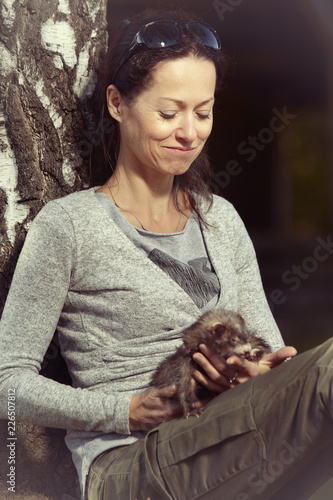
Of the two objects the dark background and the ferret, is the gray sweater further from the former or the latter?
the dark background

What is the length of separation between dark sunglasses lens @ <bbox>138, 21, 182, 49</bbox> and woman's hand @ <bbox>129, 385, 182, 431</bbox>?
1379 mm

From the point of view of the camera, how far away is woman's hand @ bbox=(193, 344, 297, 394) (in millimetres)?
2453

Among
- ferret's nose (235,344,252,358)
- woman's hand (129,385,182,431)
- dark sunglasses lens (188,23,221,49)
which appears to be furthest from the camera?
dark sunglasses lens (188,23,221,49)

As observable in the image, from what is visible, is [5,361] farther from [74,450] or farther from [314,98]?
[314,98]

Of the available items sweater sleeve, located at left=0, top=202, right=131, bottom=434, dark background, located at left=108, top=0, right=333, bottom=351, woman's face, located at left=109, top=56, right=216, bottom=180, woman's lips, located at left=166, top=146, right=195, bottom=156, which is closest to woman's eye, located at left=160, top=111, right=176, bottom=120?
woman's face, located at left=109, top=56, right=216, bottom=180

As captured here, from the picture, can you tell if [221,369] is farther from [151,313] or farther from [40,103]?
[40,103]

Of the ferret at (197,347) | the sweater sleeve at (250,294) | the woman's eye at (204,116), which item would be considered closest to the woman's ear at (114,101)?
the woman's eye at (204,116)

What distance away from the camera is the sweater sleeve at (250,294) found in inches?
118

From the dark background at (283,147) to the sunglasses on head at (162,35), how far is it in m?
5.21

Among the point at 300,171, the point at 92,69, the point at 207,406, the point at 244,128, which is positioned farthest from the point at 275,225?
the point at 207,406

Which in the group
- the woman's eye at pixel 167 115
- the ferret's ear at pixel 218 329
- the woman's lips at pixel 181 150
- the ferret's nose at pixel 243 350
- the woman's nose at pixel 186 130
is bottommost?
the ferret's nose at pixel 243 350

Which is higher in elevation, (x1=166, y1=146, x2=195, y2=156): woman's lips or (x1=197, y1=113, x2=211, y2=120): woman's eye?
(x1=197, y1=113, x2=211, y2=120): woman's eye

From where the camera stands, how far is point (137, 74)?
108 inches

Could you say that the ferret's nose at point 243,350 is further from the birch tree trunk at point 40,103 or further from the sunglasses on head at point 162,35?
the sunglasses on head at point 162,35
